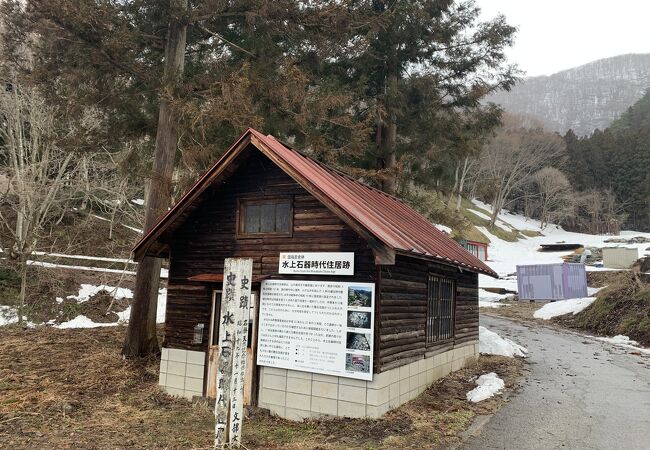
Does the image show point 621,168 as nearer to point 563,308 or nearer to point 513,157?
point 513,157

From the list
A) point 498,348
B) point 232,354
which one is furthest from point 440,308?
point 232,354

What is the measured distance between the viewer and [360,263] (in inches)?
303

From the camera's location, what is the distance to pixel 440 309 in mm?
10430

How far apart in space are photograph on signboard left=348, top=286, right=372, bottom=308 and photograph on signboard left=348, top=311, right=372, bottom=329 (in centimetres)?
13

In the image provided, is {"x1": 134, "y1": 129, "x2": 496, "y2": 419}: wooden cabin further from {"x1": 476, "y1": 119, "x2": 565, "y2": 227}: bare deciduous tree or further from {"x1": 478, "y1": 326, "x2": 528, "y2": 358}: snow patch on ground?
{"x1": 476, "y1": 119, "x2": 565, "y2": 227}: bare deciduous tree

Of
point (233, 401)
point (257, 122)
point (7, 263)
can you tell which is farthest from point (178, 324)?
point (7, 263)

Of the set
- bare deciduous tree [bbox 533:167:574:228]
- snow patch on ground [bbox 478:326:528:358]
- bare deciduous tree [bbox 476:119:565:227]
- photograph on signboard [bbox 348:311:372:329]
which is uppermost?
bare deciduous tree [bbox 476:119:565:227]

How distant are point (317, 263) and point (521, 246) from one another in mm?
52664

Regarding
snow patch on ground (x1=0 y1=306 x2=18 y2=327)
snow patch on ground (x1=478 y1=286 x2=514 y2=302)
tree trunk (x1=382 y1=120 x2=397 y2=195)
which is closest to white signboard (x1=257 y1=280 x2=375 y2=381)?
tree trunk (x1=382 y1=120 x2=397 y2=195)

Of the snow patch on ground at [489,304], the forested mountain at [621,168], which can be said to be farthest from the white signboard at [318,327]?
the forested mountain at [621,168]

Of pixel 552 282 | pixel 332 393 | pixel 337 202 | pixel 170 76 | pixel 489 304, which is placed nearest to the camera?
pixel 337 202

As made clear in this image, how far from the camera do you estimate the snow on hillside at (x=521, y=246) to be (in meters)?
37.1

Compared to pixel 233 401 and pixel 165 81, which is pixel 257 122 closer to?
pixel 165 81

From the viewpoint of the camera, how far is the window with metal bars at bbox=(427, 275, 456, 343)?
9.83m
